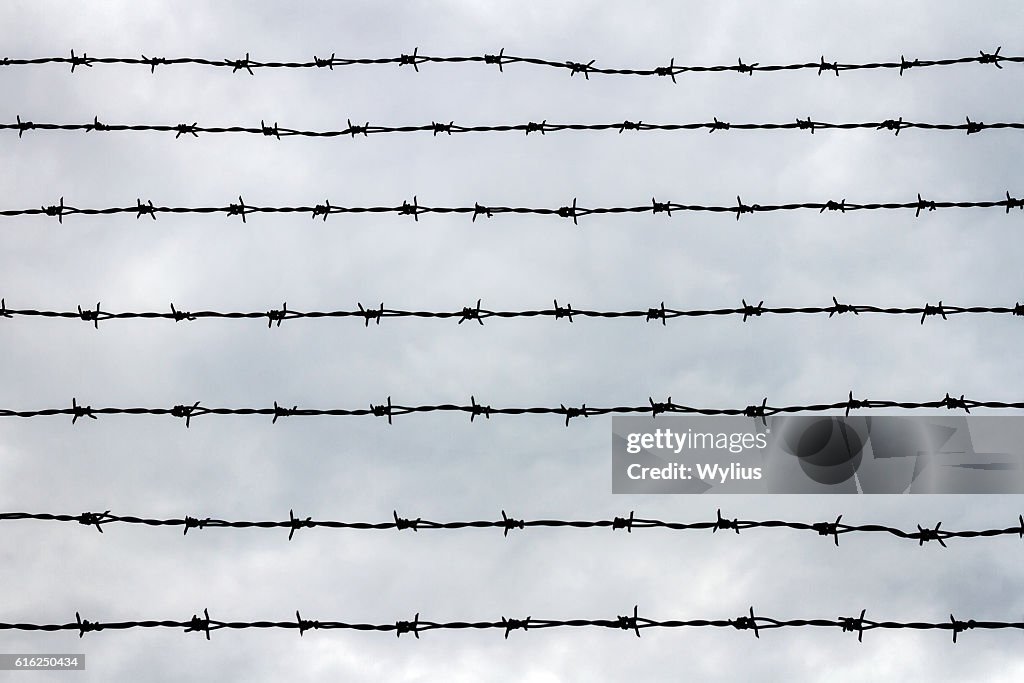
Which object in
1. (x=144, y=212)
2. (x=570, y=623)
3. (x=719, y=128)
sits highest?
(x=719, y=128)

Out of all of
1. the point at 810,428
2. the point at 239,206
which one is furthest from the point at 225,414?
the point at 810,428

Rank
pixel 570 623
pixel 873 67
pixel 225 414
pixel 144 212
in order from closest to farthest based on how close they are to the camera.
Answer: pixel 570 623 → pixel 225 414 → pixel 144 212 → pixel 873 67

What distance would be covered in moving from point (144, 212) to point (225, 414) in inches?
44.3

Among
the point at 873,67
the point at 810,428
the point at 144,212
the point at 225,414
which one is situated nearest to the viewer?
the point at 225,414

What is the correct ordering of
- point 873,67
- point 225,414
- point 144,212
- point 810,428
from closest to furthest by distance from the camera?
point 225,414, point 144,212, point 873,67, point 810,428

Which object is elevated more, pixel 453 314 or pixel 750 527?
pixel 453 314

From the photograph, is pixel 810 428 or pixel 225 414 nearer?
pixel 225 414

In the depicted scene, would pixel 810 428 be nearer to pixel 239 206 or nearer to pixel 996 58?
pixel 996 58

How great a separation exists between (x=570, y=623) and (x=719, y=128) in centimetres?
256

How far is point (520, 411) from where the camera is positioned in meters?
4.45

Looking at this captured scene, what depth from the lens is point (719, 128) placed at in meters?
5.04

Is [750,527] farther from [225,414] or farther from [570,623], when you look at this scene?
[225,414]

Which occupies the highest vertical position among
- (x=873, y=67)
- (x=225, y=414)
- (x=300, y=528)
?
(x=873, y=67)

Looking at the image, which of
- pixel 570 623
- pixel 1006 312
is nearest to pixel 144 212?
pixel 570 623
